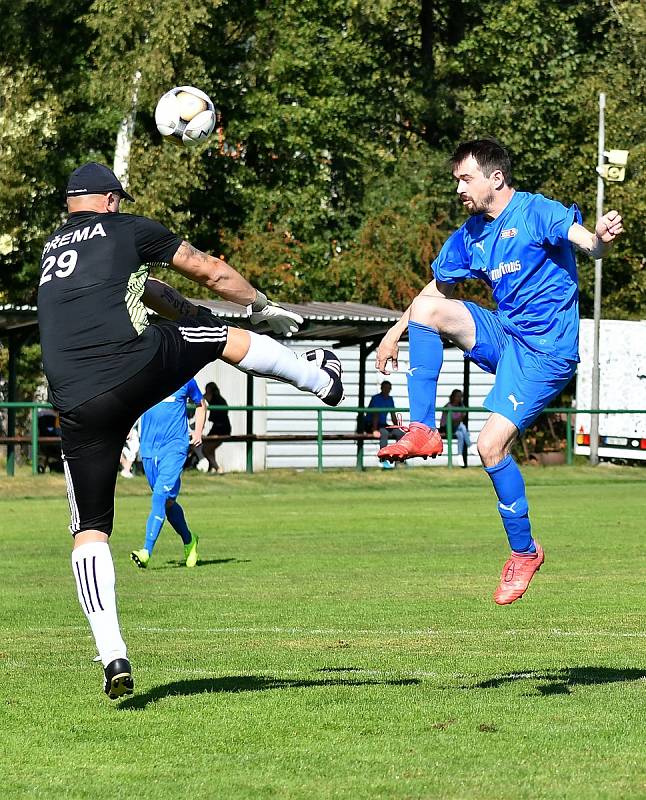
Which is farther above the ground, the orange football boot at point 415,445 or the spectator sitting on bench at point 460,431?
the orange football boot at point 415,445

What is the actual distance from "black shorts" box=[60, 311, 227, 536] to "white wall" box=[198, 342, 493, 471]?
2562cm

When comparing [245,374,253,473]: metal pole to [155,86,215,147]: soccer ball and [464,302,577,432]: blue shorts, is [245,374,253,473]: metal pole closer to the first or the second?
[155,86,215,147]: soccer ball

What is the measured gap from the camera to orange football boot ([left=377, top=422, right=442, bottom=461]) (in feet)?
25.5

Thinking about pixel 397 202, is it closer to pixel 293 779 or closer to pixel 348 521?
pixel 348 521

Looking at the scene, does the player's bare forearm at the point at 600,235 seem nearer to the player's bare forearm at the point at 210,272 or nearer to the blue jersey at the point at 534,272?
the blue jersey at the point at 534,272

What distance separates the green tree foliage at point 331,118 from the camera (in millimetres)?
37125

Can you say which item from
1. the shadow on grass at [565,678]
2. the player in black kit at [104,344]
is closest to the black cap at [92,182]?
the player in black kit at [104,344]

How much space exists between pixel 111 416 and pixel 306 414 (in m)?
30.4

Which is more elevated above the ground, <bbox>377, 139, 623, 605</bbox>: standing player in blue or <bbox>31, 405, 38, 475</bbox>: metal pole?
<bbox>377, 139, 623, 605</bbox>: standing player in blue

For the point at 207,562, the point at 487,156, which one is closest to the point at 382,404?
the point at 207,562

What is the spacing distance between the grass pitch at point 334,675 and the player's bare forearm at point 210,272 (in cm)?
192

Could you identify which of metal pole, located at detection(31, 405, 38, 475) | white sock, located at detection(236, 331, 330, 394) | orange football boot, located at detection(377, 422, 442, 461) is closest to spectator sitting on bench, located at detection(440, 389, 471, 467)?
metal pole, located at detection(31, 405, 38, 475)

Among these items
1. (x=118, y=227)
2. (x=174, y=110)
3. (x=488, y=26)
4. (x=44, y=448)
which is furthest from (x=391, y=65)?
(x=118, y=227)

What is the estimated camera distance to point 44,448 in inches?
1179
